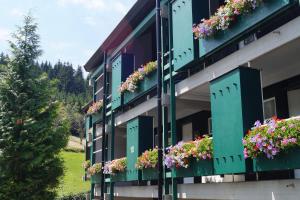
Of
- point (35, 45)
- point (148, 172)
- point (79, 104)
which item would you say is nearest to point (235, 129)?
point (148, 172)

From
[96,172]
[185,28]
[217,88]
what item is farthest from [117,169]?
[217,88]

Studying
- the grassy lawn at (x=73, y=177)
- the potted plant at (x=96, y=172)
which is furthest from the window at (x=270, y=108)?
the grassy lawn at (x=73, y=177)

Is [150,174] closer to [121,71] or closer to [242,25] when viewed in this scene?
[121,71]

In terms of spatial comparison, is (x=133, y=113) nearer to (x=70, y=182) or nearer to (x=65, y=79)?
(x=70, y=182)

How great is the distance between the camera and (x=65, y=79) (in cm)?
16638

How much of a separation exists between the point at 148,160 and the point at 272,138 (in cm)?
648

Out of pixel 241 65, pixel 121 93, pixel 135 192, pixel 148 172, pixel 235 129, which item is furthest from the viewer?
pixel 121 93

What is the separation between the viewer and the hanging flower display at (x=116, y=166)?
1652cm

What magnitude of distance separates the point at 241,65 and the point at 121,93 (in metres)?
8.24

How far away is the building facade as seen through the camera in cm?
914

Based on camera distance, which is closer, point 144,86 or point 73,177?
point 144,86

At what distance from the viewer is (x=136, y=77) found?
52.7 feet

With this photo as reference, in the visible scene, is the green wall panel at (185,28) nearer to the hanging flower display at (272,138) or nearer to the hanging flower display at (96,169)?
the hanging flower display at (272,138)

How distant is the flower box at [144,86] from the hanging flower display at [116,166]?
2611mm
